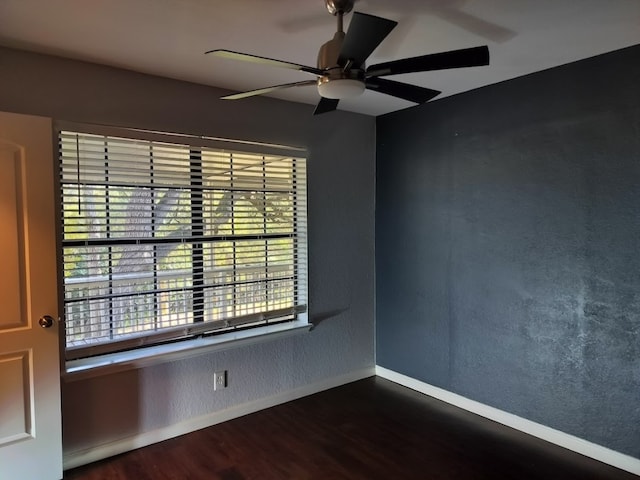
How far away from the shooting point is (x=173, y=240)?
297 centimetres

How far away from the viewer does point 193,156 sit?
305 cm

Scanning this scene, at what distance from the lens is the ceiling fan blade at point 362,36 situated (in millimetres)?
1398

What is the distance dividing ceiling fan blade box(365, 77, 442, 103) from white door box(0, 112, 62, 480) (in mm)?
1740

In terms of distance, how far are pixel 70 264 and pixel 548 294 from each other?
2.98 m

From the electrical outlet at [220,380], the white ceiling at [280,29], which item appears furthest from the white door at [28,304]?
the electrical outlet at [220,380]

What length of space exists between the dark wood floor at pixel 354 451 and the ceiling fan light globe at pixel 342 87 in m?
2.08

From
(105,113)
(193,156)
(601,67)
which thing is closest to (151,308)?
(193,156)

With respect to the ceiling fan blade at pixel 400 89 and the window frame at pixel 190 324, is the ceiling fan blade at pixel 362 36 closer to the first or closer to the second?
the ceiling fan blade at pixel 400 89

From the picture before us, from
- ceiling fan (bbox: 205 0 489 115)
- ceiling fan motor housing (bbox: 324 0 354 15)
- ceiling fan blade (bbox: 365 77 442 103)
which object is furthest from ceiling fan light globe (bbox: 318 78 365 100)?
ceiling fan motor housing (bbox: 324 0 354 15)

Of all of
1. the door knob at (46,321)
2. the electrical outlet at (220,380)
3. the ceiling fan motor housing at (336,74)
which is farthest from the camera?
the electrical outlet at (220,380)

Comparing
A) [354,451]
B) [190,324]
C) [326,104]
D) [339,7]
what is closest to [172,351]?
[190,324]

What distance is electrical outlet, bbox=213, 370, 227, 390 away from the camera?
126 inches

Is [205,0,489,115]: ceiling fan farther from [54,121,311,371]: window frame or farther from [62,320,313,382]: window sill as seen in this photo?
[62,320,313,382]: window sill

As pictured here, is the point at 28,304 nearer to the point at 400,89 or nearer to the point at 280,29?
the point at 280,29
